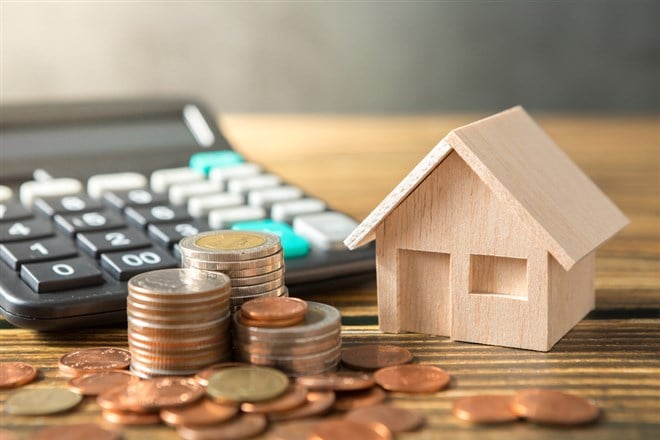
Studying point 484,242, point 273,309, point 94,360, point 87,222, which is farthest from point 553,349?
point 87,222

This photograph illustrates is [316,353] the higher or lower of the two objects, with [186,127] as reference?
lower

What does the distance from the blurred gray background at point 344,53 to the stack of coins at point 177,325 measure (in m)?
1.28

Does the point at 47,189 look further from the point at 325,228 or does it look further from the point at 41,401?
the point at 41,401

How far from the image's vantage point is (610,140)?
1.53m

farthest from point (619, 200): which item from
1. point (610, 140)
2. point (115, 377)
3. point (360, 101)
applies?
point (360, 101)

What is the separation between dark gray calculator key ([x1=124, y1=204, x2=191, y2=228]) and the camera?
84 cm

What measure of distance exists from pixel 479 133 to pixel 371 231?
95mm

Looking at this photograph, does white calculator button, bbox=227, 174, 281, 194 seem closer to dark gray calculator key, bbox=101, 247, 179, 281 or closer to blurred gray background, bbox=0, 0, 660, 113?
dark gray calculator key, bbox=101, 247, 179, 281

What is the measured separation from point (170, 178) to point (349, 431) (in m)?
0.52

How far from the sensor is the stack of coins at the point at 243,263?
2.05 ft

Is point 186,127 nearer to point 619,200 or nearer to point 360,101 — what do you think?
point 619,200

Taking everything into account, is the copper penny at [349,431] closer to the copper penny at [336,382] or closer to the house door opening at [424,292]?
the copper penny at [336,382]

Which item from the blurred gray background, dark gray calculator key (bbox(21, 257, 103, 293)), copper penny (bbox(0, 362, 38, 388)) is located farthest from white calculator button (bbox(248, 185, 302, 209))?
the blurred gray background

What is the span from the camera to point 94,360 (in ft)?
2.05
